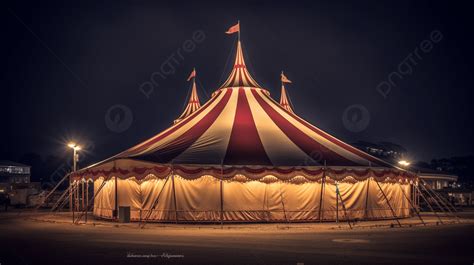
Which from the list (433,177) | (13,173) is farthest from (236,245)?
(13,173)

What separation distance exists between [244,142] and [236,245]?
831cm

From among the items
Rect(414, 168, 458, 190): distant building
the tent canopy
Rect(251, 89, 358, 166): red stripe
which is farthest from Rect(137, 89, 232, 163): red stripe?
Rect(414, 168, 458, 190): distant building

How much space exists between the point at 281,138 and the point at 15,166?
6637 centimetres

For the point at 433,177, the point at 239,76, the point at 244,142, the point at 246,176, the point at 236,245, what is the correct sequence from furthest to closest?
the point at 433,177, the point at 239,76, the point at 244,142, the point at 246,176, the point at 236,245

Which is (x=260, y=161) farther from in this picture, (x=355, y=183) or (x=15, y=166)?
(x=15, y=166)

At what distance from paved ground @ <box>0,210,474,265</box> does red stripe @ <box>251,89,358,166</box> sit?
8.84 ft

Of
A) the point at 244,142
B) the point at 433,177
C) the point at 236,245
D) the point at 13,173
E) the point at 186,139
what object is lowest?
the point at 236,245

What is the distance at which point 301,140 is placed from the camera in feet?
69.7

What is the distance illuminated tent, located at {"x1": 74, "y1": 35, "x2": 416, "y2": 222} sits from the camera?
1914 cm

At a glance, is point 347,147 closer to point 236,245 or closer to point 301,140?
point 301,140

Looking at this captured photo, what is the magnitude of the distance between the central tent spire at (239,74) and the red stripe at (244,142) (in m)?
0.81

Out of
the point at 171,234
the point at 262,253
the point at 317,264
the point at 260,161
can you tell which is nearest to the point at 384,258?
the point at 317,264

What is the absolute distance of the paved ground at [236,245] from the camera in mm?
10180

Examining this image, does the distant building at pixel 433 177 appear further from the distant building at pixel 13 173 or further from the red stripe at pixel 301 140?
the distant building at pixel 13 173
